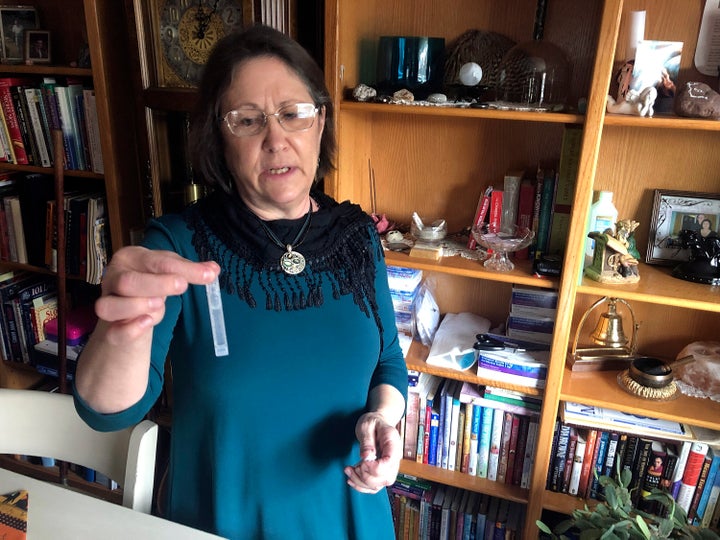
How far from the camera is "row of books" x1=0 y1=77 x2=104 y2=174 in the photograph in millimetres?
1728

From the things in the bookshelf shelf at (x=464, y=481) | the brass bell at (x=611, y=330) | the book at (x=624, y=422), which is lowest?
the bookshelf shelf at (x=464, y=481)

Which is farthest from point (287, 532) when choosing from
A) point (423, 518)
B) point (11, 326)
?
point (11, 326)

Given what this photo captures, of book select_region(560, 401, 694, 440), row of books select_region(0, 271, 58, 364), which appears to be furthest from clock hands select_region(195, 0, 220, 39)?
book select_region(560, 401, 694, 440)

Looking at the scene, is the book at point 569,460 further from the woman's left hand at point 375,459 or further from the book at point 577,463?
the woman's left hand at point 375,459

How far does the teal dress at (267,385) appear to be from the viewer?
0.99 metres

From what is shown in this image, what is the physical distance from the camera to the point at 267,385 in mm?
998

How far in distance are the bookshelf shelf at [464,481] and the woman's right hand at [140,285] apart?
50.3 inches

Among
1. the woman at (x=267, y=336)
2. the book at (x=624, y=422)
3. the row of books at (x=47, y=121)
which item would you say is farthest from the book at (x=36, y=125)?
the book at (x=624, y=422)

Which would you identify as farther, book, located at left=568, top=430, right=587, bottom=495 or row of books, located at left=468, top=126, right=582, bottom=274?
book, located at left=568, top=430, right=587, bottom=495

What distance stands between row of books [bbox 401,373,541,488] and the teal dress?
Answer: 58cm

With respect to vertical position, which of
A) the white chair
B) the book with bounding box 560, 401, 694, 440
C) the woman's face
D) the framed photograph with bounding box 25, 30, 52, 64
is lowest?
the book with bounding box 560, 401, 694, 440

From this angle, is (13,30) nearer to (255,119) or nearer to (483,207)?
(255,119)

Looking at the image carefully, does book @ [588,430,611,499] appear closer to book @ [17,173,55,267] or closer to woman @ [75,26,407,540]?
woman @ [75,26,407,540]

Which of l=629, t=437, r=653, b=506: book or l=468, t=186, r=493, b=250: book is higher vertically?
l=468, t=186, r=493, b=250: book
